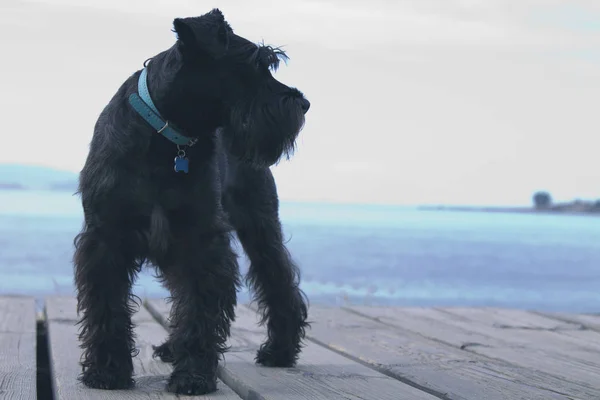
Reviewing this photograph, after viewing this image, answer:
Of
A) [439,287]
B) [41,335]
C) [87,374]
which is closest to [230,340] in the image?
[41,335]

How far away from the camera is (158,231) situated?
11.0 feet

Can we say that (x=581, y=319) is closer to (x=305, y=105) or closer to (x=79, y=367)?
(x=305, y=105)

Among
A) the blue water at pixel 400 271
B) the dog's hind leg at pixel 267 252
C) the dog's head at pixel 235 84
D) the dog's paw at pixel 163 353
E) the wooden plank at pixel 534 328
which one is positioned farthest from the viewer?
the blue water at pixel 400 271

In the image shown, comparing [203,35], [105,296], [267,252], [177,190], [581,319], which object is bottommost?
[581,319]

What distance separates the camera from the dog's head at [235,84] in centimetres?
345

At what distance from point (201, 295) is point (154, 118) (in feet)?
2.32

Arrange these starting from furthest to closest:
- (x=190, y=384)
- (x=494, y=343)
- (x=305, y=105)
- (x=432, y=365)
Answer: (x=494, y=343)
(x=432, y=365)
(x=305, y=105)
(x=190, y=384)

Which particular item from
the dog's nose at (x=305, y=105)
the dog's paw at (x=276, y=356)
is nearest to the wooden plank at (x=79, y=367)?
the dog's paw at (x=276, y=356)

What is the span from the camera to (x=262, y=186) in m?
4.36

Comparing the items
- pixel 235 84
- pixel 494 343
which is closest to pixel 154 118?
pixel 235 84

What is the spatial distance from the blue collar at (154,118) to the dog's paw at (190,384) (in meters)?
0.86

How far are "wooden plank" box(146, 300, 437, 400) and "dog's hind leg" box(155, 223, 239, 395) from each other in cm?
18

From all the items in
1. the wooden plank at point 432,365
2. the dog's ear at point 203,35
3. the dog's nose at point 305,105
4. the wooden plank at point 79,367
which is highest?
the dog's ear at point 203,35

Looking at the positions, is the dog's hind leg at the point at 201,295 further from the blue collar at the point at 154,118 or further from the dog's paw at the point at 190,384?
the blue collar at the point at 154,118
